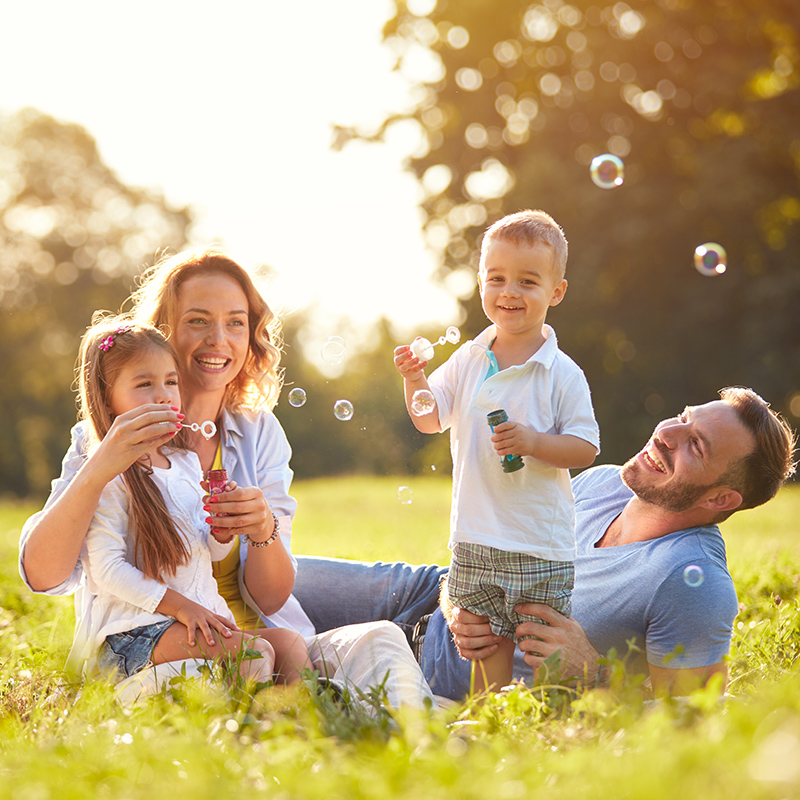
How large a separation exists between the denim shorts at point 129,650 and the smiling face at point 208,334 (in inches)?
36.9

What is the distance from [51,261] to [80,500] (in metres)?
25.8

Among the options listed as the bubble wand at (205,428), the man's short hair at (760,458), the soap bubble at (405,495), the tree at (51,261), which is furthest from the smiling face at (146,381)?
the tree at (51,261)

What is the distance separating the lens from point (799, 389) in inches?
579

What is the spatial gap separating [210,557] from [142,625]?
0.36 metres

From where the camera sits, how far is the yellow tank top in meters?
3.28

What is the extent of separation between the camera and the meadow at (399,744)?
1.65 meters

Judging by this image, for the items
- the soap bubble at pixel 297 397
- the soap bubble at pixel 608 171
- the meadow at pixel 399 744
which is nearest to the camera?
the meadow at pixel 399 744

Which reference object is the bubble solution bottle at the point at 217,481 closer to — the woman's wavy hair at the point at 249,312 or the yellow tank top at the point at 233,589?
the yellow tank top at the point at 233,589

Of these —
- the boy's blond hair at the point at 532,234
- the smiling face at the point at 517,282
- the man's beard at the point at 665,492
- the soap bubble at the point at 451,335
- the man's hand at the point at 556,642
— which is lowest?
the man's hand at the point at 556,642

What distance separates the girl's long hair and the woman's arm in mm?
159

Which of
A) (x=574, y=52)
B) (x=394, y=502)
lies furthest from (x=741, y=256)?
(x=394, y=502)

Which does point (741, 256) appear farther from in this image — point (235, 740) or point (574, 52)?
point (235, 740)

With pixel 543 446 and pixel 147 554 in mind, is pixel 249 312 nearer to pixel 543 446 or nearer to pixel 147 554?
pixel 147 554

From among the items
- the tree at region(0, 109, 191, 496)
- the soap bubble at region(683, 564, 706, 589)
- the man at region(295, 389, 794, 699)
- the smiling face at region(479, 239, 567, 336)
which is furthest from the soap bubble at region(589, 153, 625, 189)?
the tree at region(0, 109, 191, 496)
